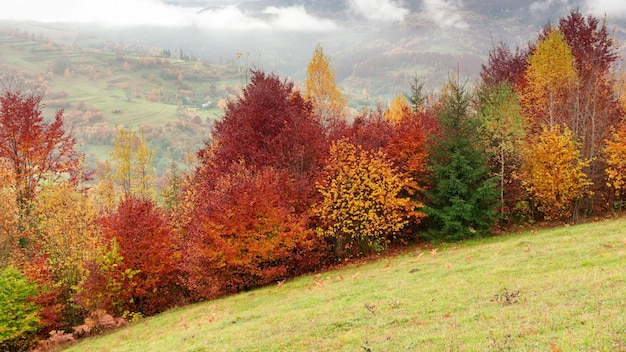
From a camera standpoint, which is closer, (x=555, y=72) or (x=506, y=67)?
(x=555, y=72)

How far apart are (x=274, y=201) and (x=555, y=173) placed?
73.5 ft

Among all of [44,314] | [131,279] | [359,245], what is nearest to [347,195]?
[359,245]

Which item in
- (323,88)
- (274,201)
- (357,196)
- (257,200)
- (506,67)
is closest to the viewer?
(257,200)

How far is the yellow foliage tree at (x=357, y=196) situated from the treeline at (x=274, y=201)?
0.55 ft

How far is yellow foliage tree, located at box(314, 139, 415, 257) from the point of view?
31812 millimetres

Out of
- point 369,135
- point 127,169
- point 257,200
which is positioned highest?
point 369,135

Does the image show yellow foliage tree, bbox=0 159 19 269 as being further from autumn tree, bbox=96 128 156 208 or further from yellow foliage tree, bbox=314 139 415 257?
autumn tree, bbox=96 128 156 208

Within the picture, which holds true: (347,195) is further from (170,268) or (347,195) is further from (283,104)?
(170,268)

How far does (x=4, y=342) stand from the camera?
83.4ft

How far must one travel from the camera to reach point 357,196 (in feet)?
105

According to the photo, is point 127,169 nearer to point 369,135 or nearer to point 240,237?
point 240,237

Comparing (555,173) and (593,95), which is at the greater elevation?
(593,95)

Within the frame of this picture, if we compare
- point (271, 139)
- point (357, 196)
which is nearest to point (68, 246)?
point (271, 139)

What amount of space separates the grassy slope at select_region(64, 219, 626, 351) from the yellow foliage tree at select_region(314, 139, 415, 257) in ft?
15.4
